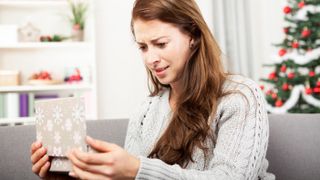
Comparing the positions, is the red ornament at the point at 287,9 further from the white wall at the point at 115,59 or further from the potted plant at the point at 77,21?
the potted plant at the point at 77,21

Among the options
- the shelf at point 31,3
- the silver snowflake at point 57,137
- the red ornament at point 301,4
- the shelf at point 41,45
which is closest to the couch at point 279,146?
the silver snowflake at point 57,137

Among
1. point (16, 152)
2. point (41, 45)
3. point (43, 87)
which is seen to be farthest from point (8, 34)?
point (16, 152)

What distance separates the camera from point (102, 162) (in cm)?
88

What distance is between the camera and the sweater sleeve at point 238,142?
1075mm

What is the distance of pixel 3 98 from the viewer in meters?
3.72

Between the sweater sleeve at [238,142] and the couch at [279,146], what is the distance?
0.42m

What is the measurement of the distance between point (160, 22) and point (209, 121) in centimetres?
36

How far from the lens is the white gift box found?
12.3 feet

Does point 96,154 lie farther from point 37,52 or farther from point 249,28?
point 249,28

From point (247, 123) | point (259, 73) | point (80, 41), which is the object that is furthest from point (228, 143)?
point (259, 73)

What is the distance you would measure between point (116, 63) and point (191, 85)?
299 cm

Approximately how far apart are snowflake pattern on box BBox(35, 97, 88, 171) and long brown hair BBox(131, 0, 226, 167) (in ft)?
1.26

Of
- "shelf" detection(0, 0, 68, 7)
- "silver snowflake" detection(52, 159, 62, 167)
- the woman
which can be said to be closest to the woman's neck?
the woman

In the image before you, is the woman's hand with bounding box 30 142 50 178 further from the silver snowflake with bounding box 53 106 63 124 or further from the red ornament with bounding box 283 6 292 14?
the red ornament with bounding box 283 6 292 14
